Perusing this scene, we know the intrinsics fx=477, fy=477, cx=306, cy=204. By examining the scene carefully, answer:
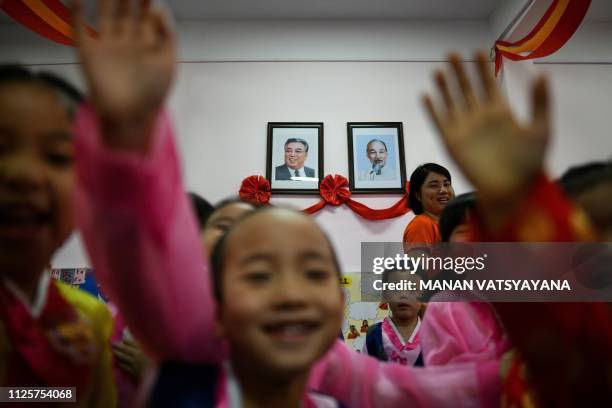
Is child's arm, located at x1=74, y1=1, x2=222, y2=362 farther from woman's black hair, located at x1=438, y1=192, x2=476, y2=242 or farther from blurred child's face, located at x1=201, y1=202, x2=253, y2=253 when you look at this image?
woman's black hair, located at x1=438, y1=192, x2=476, y2=242

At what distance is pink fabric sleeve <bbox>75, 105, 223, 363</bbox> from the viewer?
36 centimetres

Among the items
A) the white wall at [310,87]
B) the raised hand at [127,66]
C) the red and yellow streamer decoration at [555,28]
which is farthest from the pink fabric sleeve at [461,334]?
the white wall at [310,87]

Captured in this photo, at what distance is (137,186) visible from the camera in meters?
0.37

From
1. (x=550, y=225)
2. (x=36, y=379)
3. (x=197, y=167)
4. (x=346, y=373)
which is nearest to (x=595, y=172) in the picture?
(x=550, y=225)

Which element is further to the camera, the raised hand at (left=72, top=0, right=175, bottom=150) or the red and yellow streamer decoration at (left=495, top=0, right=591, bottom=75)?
the red and yellow streamer decoration at (left=495, top=0, right=591, bottom=75)

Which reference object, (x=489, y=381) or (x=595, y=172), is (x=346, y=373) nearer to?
(x=489, y=381)

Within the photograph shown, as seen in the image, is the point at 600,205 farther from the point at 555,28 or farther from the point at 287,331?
the point at 555,28

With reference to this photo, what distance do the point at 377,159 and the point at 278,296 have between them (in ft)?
9.87

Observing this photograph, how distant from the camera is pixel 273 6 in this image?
3.64 meters

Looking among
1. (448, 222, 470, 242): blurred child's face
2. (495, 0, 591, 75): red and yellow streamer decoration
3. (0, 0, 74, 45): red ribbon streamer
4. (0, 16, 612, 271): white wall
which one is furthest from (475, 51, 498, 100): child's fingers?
(0, 16, 612, 271): white wall

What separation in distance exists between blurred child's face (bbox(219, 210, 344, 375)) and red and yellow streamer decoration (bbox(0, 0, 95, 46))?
4.31 feet

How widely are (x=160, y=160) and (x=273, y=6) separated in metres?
3.58

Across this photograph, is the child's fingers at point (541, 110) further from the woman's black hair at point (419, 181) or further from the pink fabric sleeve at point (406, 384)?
the woman's black hair at point (419, 181)

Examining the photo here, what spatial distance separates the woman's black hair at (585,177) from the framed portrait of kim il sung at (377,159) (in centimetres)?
280
